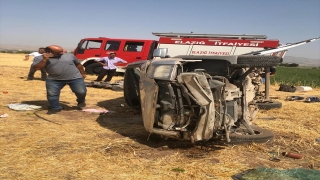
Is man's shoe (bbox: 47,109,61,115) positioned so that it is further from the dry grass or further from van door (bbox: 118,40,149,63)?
van door (bbox: 118,40,149,63)

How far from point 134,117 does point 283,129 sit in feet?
9.44

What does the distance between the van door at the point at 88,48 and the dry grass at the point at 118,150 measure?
34.6ft

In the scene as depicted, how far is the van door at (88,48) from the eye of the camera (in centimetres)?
1708

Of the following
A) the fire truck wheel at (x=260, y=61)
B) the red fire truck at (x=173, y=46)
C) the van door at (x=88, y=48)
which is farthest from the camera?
the van door at (x=88, y=48)

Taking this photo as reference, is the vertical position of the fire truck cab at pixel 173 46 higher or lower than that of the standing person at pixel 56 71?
higher

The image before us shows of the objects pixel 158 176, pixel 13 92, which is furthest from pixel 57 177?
pixel 13 92

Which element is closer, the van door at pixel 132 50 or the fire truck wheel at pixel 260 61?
the fire truck wheel at pixel 260 61

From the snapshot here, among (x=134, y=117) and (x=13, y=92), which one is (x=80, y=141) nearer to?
(x=134, y=117)

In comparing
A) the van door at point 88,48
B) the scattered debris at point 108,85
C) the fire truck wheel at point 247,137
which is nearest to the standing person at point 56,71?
the fire truck wheel at point 247,137

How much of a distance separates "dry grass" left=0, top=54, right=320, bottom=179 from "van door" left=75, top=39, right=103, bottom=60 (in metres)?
10.5

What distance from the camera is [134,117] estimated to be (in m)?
6.87

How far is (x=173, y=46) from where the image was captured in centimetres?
1581

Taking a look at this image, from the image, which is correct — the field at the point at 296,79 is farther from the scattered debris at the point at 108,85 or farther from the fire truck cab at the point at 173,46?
the scattered debris at the point at 108,85

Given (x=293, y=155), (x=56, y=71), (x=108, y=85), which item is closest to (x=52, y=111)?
(x=56, y=71)
